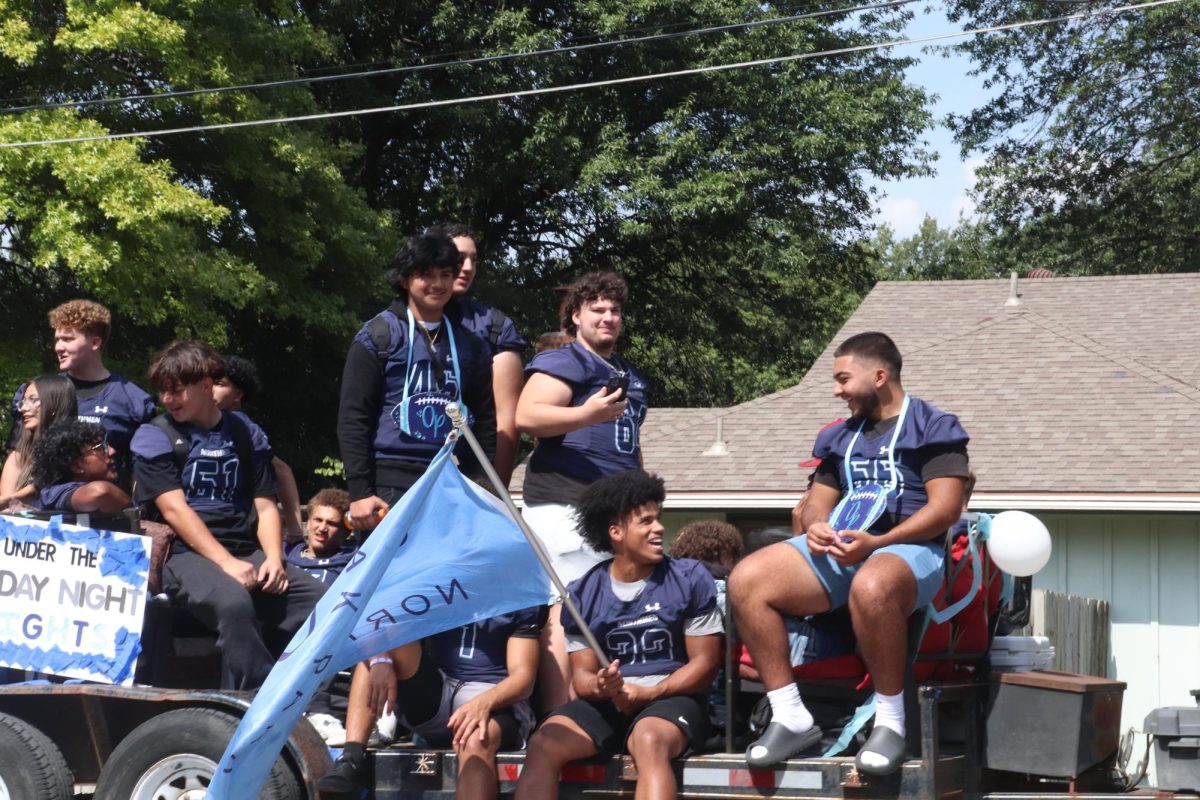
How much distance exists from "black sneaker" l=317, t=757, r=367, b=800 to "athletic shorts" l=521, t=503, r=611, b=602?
3.50ft

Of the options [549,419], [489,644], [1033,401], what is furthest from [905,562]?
[1033,401]

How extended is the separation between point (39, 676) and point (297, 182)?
17139mm

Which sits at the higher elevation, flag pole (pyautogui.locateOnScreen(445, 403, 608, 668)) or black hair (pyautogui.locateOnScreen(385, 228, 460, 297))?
black hair (pyautogui.locateOnScreen(385, 228, 460, 297))

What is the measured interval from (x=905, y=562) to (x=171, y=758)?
2843 millimetres

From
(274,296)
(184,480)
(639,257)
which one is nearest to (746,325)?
(639,257)

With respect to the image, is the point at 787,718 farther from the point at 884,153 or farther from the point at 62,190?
the point at 884,153

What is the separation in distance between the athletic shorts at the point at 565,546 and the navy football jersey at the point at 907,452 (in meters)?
1.10

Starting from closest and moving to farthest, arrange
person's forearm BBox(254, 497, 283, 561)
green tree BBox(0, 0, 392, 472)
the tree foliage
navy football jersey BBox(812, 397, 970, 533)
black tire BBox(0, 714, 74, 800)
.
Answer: navy football jersey BBox(812, 397, 970, 533)
black tire BBox(0, 714, 74, 800)
person's forearm BBox(254, 497, 283, 561)
green tree BBox(0, 0, 392, 472)
the tree foliage

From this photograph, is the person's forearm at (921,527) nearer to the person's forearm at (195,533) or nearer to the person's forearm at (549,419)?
the person's forearm at (549,419)

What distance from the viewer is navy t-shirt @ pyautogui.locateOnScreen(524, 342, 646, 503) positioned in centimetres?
609

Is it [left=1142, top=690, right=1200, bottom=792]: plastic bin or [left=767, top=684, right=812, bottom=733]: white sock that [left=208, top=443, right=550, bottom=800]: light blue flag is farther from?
[left=1142, top=690, right=1200, bottom=792]: plastic bin

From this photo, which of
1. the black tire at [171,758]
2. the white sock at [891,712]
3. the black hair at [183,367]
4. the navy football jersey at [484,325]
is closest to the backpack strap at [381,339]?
the navy football jersey at [484,325]

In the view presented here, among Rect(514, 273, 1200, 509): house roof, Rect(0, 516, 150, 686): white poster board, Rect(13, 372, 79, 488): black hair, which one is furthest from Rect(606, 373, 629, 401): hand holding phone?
Rect(514, 273, 1200, 509): house roof

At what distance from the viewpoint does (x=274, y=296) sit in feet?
76.6
